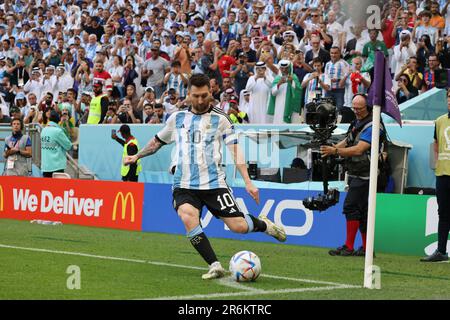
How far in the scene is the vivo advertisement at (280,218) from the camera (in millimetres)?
15609

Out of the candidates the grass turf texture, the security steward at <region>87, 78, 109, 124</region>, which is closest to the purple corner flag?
the grass turf texture

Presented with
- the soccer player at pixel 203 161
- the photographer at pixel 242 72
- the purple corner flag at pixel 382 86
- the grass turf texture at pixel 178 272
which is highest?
the photographer at pixel 242 72

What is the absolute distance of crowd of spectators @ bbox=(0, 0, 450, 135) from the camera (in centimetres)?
2094

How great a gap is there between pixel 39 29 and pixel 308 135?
55.1 feet

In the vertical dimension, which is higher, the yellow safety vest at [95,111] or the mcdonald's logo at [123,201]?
the yellow safety vest at [95,111]

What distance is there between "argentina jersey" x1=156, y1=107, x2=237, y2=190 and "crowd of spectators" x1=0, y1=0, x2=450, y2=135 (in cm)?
574

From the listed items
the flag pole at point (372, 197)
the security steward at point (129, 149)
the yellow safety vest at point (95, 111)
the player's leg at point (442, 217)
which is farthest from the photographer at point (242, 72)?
the flag pole at point (372, 197)

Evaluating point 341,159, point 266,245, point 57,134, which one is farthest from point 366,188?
point 57,134

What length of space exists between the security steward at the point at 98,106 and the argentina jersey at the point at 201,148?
14.5 meters

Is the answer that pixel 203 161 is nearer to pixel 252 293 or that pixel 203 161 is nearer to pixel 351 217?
pixel 252 293

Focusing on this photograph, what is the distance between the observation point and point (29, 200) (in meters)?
20.9

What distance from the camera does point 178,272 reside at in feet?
36.8

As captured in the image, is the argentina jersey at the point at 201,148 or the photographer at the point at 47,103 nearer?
the argentina jersey at the point at 201,148

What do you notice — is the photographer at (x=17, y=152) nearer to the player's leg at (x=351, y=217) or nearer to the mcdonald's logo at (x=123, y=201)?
the mcdonald's logo at (x=123, y=201)
